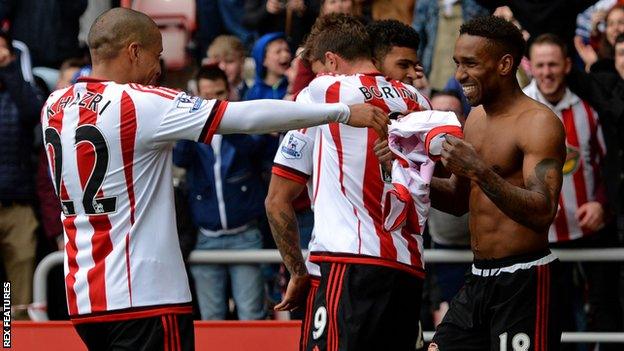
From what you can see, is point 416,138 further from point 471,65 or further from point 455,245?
point 455,245

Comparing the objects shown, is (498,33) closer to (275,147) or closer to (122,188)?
(122,188)

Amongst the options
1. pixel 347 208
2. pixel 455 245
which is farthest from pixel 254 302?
pixel 347 208

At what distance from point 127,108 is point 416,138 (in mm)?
1398

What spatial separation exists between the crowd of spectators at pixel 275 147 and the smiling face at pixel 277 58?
11 millimetres

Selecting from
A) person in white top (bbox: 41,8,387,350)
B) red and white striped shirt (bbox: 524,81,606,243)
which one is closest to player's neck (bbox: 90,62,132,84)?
person in white top (bbox: 41,8,387,350)

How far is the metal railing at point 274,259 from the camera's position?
8.47 m

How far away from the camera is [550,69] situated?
882cm

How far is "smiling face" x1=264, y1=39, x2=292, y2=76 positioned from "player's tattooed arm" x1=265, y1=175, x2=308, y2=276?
3045 mm

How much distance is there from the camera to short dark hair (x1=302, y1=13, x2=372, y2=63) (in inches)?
276

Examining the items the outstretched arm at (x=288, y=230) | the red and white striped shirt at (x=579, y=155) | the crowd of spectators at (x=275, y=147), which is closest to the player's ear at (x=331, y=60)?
the outstretched arm at (x=288, y=230)

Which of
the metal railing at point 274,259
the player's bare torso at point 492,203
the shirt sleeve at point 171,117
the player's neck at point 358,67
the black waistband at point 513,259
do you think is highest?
the player's neck at point 358,67

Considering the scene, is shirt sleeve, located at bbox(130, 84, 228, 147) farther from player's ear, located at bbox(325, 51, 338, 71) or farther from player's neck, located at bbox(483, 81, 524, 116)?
player's neck, located at bbox(483, 81, 524, 116)

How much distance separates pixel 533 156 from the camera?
609 cm

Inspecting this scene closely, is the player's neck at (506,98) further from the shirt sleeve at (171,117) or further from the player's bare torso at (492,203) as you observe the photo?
the shirt sleeve at (171,117)
